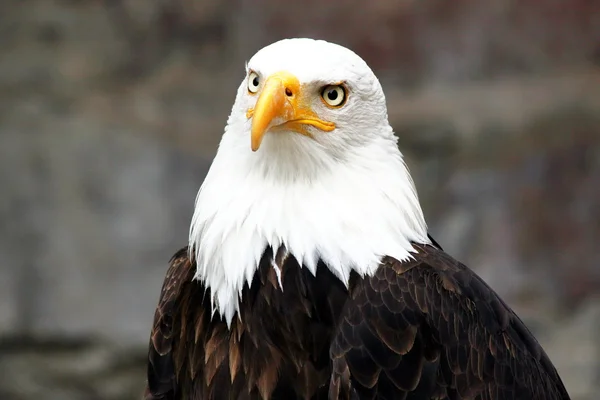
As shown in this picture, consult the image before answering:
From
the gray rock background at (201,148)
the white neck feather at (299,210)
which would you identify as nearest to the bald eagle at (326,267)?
the white neck feather at (299,210)

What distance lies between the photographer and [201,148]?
488 centimetres

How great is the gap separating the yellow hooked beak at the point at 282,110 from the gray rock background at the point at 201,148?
2.32 metres


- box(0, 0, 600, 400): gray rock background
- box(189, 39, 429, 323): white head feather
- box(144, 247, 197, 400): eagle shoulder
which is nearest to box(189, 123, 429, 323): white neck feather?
box(189, 39, 429, 323): white head feather

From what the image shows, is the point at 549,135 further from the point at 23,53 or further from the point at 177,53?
the point at 23,53

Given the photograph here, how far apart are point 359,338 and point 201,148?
2577 millimetres

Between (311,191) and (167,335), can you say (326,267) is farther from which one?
(167,335)

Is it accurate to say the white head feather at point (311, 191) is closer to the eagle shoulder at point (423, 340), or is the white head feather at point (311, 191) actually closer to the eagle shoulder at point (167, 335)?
the eagle shoulder at point (423, 340)

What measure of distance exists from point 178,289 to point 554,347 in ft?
8.17

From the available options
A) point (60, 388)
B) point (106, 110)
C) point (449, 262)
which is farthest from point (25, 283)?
point (449, 262)

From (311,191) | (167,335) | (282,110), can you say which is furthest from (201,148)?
(282,110)

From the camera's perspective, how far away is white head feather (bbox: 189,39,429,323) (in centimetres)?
A: 250

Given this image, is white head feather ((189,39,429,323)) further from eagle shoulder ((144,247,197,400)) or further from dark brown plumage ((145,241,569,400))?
eagle shoulder ((144,247,197,400))

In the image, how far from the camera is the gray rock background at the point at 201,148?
4.72 metres

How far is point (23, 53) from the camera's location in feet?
16.2
